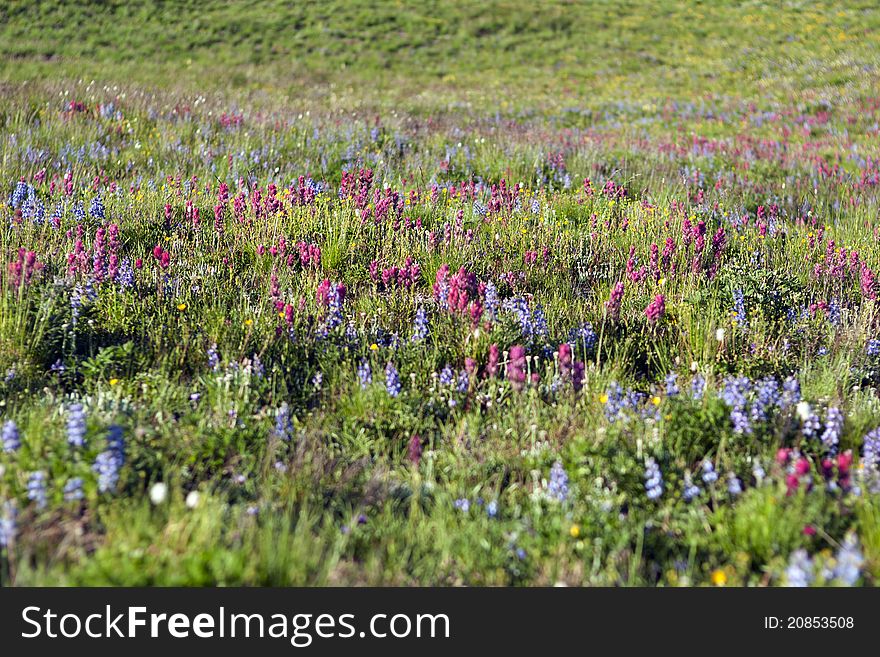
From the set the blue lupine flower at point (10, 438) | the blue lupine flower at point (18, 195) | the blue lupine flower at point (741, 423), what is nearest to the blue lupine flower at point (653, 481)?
the blue lupine flower at point (741, 423)

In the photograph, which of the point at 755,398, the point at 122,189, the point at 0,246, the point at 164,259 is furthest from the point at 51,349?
the point at 755,398

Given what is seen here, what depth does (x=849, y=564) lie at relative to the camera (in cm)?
200

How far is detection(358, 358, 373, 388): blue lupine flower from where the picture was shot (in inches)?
128

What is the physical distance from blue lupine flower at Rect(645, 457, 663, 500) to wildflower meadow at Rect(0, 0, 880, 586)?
0.02 m

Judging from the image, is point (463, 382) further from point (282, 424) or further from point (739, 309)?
point (739, 309)

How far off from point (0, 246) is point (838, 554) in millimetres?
4818

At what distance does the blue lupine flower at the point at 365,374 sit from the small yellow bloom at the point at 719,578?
1.76 metres

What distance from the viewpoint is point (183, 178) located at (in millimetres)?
6664

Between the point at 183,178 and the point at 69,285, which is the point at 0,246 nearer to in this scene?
the point at 69,285

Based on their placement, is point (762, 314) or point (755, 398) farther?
point (762, 314)

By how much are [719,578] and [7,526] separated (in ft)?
7.55

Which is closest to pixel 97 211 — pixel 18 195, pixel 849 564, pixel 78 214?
pixel 78 214

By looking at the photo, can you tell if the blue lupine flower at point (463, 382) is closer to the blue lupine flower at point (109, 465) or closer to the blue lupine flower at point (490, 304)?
the blue lupine flower at point (490, 304)

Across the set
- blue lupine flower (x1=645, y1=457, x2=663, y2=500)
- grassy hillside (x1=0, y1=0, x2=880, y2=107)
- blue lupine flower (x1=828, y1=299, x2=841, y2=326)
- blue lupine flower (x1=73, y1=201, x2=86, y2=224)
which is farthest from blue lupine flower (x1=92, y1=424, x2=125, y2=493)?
grassy hillside (x1=0, y1=0, x2=880, y2=107)
